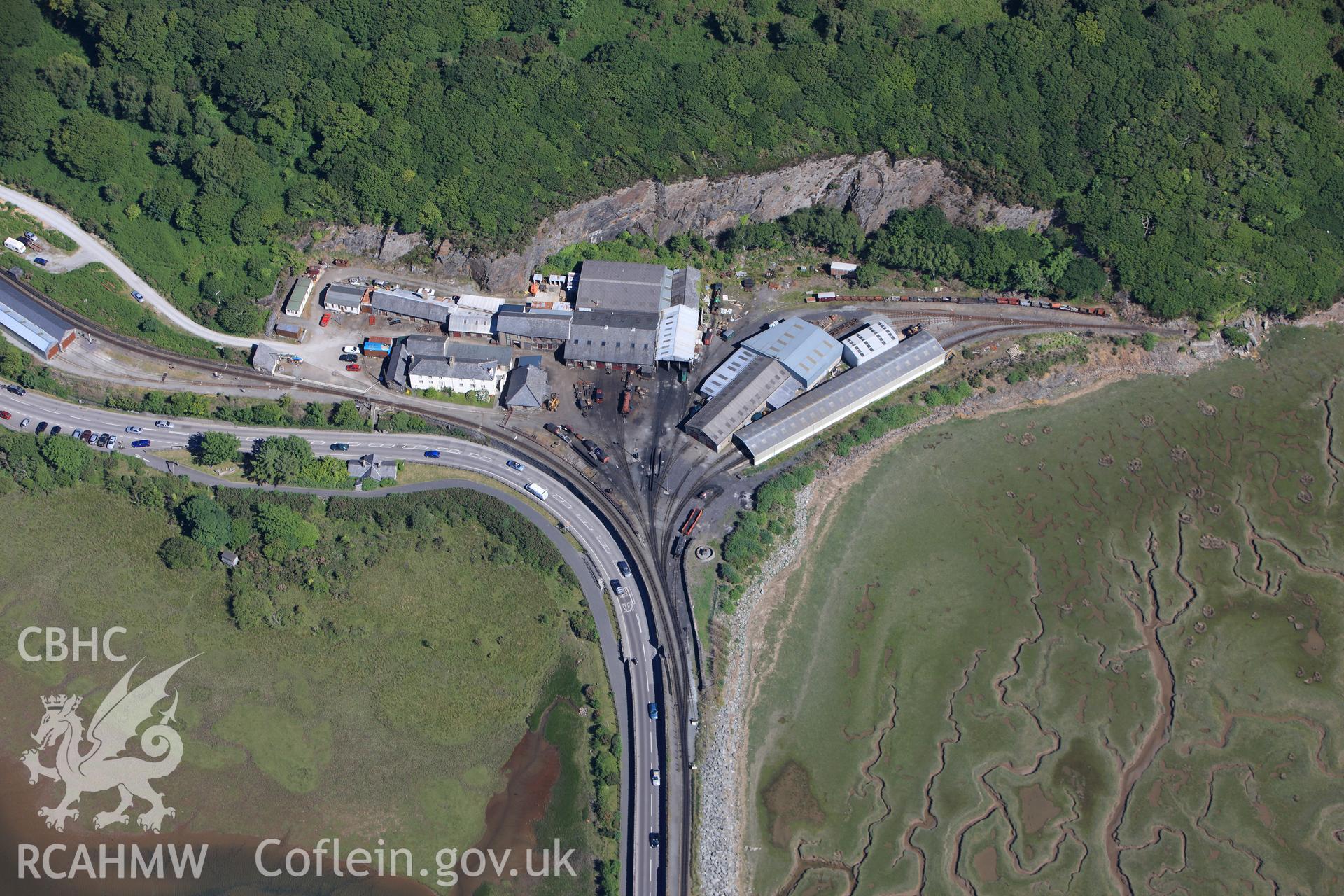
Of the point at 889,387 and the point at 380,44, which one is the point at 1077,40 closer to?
the point at 889,387

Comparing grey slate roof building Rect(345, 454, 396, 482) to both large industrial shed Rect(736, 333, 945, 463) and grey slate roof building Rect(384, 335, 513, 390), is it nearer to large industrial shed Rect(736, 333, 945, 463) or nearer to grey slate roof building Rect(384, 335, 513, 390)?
grey slate roof building Rect(384, 335, 513, 390)

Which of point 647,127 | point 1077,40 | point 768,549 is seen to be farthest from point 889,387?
point 1077,40

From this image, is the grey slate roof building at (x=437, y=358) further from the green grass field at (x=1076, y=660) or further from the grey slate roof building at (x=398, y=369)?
the green grass field at (x=1076, y=660)

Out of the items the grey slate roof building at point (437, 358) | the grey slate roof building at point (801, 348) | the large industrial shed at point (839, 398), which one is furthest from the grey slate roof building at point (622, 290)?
the large industrial shed at point (839, 398)

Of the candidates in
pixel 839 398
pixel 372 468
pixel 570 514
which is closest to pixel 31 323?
pixel 372 468

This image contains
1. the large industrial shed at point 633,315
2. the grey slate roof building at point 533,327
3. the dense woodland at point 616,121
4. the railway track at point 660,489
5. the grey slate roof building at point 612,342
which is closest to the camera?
the railway track at point 660,489

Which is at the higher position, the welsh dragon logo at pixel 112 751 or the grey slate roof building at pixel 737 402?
the grey slate roof building at pixel 737 402
